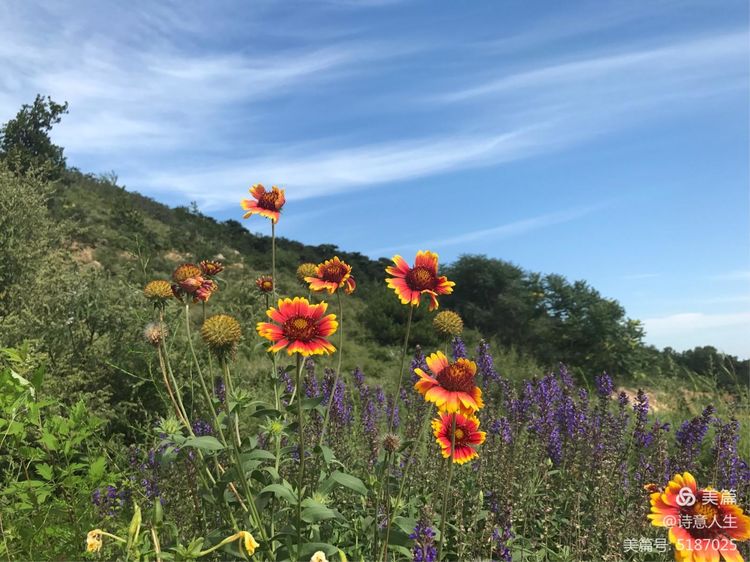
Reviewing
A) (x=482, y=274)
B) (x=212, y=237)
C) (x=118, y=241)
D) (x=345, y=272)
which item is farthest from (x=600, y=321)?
(x=212, y=237)

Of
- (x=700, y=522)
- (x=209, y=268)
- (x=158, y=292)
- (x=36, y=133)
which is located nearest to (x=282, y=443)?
(x=209, y=268)

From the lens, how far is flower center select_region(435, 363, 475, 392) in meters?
1.87

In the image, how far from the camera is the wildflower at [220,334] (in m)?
1.93

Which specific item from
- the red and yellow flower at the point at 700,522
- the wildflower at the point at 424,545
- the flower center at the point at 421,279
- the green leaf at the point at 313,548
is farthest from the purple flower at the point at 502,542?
the flower center at the point at 421,279

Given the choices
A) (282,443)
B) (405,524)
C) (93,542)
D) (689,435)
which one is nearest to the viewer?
(93,542)

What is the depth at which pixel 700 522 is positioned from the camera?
1.72 metres

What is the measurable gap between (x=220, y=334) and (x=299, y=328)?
0.27 metres

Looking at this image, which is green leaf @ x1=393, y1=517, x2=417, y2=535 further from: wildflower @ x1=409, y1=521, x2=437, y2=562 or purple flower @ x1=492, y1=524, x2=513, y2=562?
purple flower @ x1=492, y1=524, x2=513, y2=562

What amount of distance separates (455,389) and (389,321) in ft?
48.1

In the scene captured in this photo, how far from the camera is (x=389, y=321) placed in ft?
54.1

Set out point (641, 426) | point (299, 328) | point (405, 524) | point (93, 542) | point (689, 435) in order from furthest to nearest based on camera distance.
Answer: point (641, 426) < point (689, 435) < point (405, 524) < point (299, 328) < point (93, 542)

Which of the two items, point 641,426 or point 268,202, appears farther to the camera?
point 641,426

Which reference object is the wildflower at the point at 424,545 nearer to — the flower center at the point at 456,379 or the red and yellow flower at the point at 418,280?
the flower center at the point at 456,379

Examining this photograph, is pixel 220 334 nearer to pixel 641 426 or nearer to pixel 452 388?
pixel 452 388
